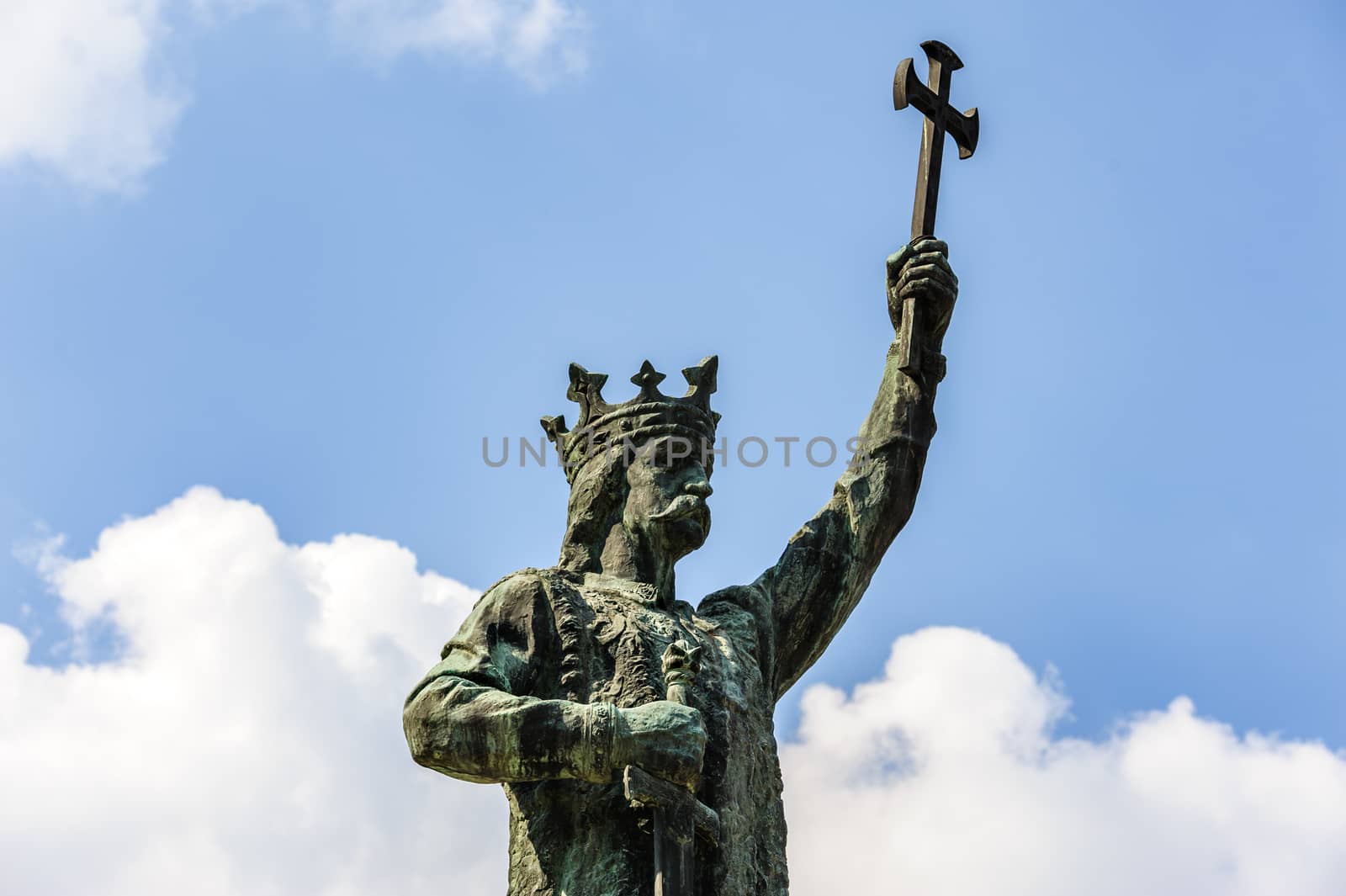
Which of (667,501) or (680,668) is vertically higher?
(667,501)

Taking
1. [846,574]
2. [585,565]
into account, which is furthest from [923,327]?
[585,565]

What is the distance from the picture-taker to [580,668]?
11.4 meters

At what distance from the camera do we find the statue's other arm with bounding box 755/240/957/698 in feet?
41.8

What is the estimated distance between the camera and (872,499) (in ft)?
43.0

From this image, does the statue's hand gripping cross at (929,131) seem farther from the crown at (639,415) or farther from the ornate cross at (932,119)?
the crown at (639,415)

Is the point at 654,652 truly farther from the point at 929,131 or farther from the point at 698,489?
the point at 929,131

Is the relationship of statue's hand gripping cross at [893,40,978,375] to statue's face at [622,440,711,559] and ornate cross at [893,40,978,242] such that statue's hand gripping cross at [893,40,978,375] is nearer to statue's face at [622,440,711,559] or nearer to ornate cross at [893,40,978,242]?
ornate cross at [893,40,978,242]

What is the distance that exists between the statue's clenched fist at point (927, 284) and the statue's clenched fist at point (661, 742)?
3.47 meters

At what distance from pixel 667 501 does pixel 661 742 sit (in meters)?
1.94

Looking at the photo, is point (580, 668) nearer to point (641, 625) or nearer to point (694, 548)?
point (641, 625)

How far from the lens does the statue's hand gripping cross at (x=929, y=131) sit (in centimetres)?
1324

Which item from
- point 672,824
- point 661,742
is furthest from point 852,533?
point 672,824

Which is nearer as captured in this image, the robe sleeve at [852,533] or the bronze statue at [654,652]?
the bronze statue at [654,652]

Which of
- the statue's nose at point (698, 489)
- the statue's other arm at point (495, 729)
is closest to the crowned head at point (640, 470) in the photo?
the statue's nose at point (698, 489)
